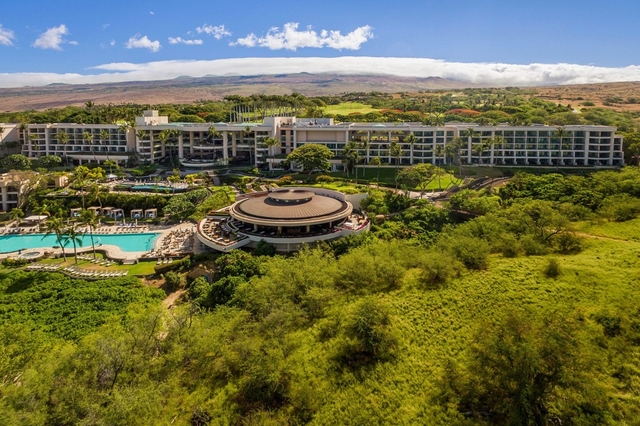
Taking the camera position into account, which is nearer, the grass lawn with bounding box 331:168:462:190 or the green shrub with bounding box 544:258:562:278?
the green shrub with bounding box 544:258:562:278

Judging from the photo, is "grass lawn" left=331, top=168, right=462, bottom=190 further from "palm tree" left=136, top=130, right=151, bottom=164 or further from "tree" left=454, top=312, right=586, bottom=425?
"tree" left=454, top=312, right=586, bottom=425

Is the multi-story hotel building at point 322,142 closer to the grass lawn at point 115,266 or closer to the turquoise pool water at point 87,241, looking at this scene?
the turquoise pool water at point 87,241

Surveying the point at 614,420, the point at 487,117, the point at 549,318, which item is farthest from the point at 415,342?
the point at 487,117

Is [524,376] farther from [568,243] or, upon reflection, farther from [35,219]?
[35,219]

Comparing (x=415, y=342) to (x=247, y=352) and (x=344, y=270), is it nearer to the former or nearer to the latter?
(x=344, y=270)

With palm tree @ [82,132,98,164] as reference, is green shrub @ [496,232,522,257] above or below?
below

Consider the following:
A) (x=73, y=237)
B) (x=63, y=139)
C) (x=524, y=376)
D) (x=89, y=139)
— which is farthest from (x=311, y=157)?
(x=524, y=376)

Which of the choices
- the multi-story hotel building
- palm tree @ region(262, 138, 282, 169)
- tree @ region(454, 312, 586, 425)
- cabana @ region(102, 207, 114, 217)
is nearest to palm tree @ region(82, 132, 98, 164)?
the multi-story hotel building
